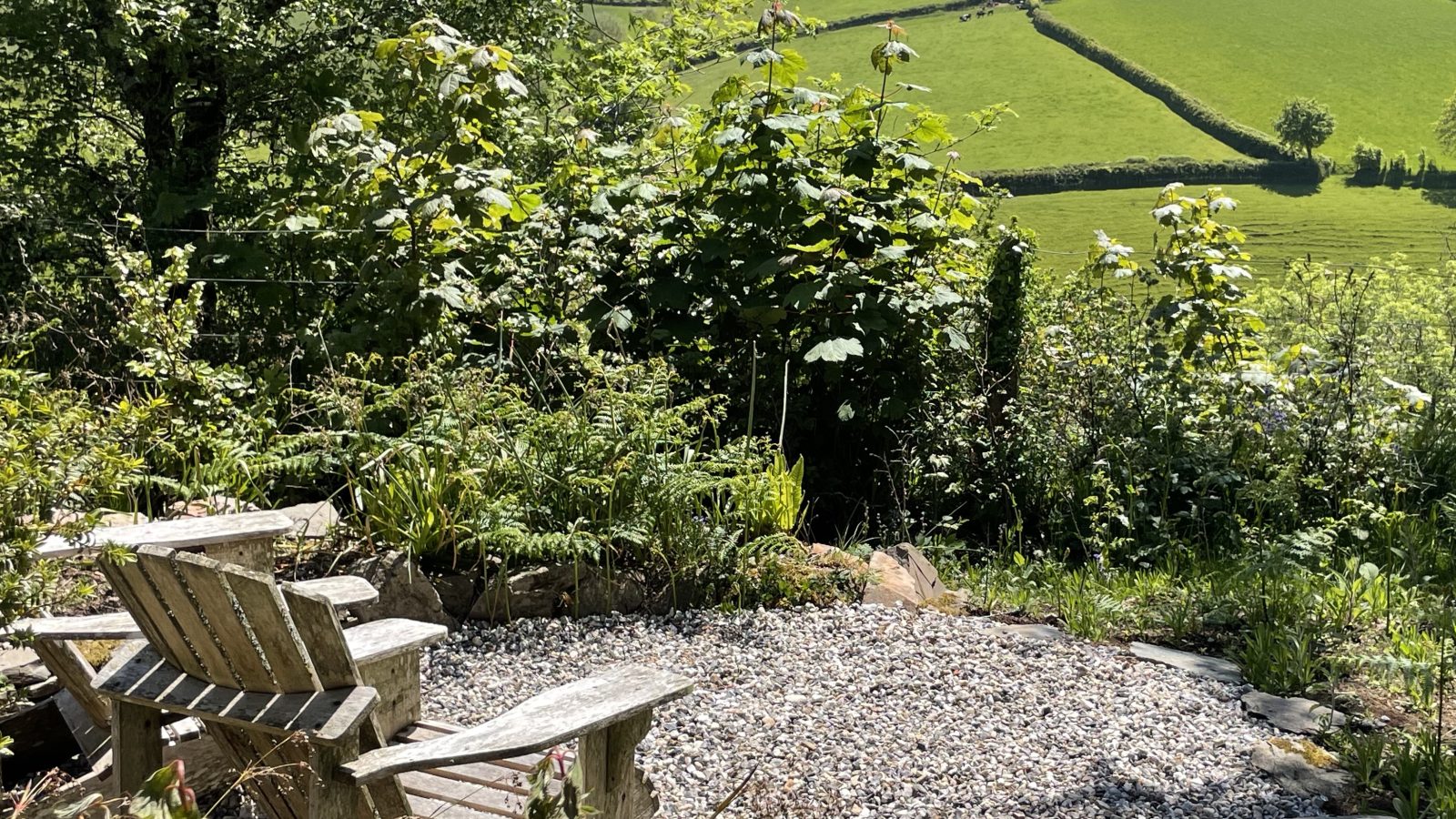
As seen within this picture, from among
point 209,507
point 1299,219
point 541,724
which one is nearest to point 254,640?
point 541,724

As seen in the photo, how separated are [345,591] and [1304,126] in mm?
30701

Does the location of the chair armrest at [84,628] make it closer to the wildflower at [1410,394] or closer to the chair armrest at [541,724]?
the chair armrest at [541,724]

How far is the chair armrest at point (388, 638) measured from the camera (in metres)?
2.75

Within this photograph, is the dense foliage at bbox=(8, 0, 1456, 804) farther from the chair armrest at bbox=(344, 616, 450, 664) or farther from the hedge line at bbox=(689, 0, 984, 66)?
the hedge line at bbox=(689, 0, 984, 66)

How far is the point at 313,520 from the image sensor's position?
15.5 ft

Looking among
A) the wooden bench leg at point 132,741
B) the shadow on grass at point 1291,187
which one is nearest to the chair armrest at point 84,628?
the wooden bench leg at point 132,741

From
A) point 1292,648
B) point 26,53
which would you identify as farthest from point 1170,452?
point 26,53

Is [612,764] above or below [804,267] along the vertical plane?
below

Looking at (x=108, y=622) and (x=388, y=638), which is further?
(x=108, y=622)

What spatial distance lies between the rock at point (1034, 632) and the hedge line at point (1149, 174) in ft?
69.6

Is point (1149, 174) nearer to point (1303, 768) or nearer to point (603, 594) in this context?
point (603, 594)

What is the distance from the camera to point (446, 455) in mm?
4605

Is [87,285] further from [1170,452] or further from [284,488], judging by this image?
[1170,452]

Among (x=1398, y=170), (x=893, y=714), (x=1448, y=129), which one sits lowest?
(x=893, y=714)
